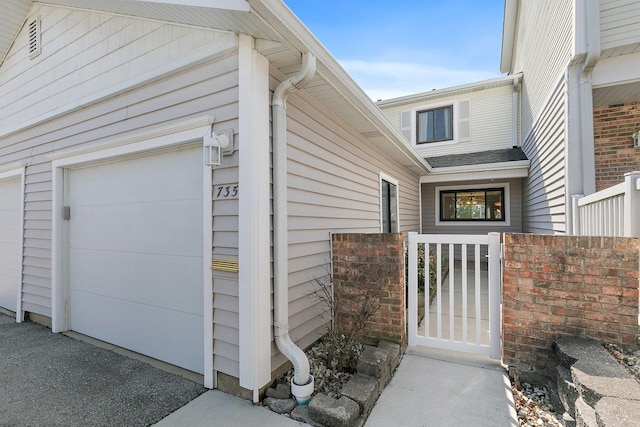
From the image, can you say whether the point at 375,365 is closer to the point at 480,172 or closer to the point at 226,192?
the point at 226,192

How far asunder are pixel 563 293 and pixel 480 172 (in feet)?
19.7

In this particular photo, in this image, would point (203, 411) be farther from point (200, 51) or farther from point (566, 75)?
point (566, 75)

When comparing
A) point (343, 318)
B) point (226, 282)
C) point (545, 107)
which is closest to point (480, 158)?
point (545, 107)

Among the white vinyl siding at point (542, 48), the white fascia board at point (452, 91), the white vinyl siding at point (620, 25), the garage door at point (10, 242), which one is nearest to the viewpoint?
the white vinyl siding at point (620, 25)

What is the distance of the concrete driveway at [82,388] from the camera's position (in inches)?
88.2

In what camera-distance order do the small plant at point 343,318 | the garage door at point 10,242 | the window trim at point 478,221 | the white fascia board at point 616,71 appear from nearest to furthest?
the small plant at point 343,318 < the white fascia board at point 616,71 < the garage door at point 10,242 < the window trim at point 478,221

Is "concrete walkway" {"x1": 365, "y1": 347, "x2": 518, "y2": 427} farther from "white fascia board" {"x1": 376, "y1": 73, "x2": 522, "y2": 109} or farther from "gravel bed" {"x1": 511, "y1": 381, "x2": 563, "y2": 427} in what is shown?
"white fascia board" {"x1": 376, "y1": 73, "x2": 522, "y2": 109}

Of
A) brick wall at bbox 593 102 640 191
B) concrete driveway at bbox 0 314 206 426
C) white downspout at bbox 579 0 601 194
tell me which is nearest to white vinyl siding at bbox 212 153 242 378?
concrete driveway at bbox 0 314 206 426

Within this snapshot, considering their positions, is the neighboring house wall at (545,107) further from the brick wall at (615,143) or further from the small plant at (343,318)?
the small plant at (343,318)

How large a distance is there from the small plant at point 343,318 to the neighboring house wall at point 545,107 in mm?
3162

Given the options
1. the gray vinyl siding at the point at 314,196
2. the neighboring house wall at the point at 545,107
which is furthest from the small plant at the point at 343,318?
the neighboring house wall at the point at 545,107

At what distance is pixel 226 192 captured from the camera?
101 inches

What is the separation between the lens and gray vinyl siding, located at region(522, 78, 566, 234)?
425cm

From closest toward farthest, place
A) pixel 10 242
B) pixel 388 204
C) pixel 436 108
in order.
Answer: pixel 10 242 → pixel 388 204 → pixel 436 108
